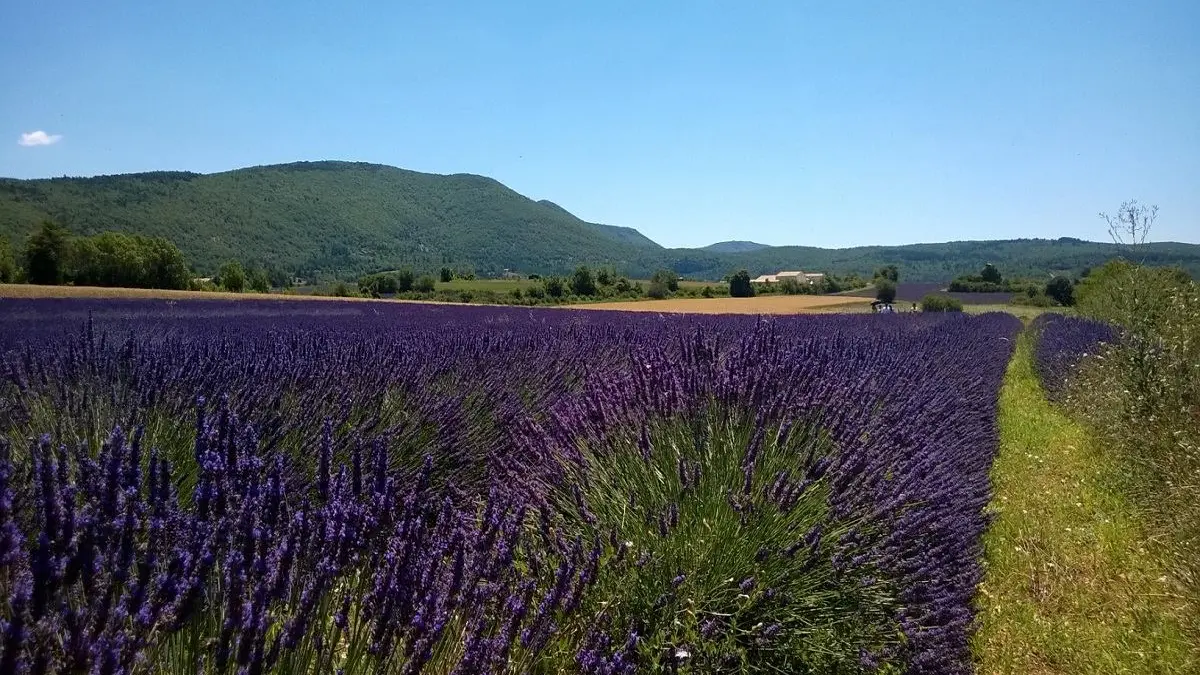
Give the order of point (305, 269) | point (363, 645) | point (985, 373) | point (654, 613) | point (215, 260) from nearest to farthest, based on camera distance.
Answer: point (363, 645), point (654, 613), point (985, 373), point (215, 260), point (305, 269)

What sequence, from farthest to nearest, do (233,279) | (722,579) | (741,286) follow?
(741,286), (233,279), (722,579)

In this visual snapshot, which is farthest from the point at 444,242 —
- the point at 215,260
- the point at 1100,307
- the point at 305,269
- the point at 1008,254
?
the point at 1100,307

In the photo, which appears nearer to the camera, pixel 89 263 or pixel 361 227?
pixel 89 263

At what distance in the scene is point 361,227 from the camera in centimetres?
15738

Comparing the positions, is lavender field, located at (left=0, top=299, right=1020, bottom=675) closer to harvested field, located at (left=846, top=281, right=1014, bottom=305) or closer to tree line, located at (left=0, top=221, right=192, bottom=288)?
tree line, located at (left=0, top=221, right=192, bottom=288)

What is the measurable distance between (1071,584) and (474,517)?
3085mm

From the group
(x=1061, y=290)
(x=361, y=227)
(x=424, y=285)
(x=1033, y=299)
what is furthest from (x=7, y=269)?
(x=361, y=227)

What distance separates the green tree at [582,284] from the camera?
5516cm

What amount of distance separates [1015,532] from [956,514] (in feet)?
5.95

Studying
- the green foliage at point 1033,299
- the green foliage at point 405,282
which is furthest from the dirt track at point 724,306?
the green foliage at point 405,282

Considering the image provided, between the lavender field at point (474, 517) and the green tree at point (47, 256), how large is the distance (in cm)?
3770

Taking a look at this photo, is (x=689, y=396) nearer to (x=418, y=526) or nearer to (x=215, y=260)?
(x=418, y=526)

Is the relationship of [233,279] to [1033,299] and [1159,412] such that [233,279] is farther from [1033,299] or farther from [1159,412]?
[1033,299]

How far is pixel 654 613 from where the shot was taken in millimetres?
2105
